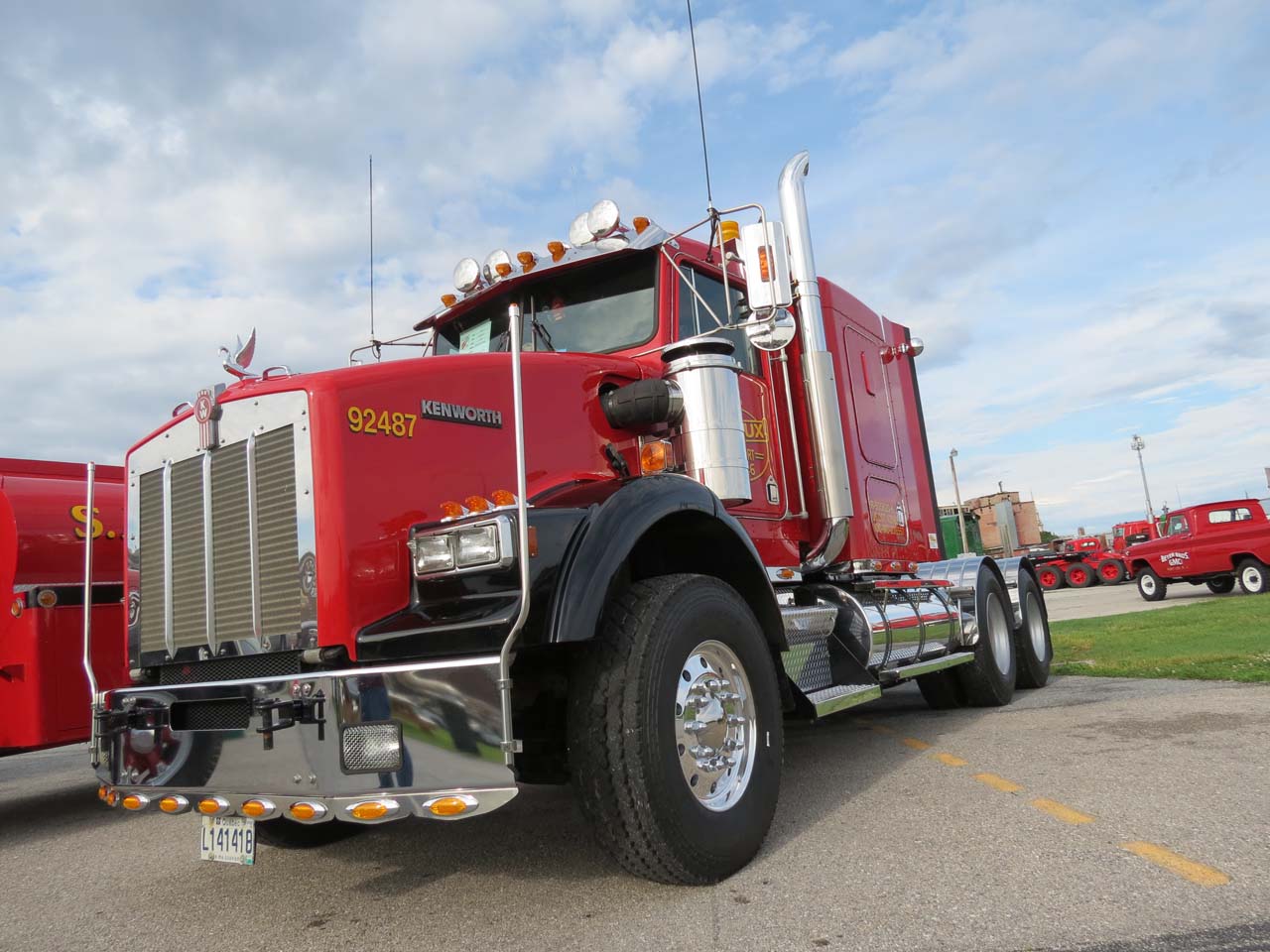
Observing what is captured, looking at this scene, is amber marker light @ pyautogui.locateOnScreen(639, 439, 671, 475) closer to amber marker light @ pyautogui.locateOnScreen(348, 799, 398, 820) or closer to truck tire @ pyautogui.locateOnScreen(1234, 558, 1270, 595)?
amber marker light @ pyautogui.locateOnScreen(348, 799, 398, 820)

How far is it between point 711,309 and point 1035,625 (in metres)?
4.99

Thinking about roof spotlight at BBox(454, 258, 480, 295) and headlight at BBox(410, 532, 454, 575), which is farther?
Result: roof spotlight at BBox(454, 258, 480, 295)

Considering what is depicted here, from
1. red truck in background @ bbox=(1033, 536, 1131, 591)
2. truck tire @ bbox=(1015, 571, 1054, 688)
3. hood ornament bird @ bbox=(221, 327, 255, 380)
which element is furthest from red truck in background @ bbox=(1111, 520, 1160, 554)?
hood ornament bird @ bbox=(221, 327, 255, 380)

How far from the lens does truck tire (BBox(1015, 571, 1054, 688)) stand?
8.04 meters

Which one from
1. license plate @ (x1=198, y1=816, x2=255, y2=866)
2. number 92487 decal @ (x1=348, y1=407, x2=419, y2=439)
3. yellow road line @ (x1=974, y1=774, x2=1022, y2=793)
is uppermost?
number 92487 decal @ (x1=348, y1=407, x2=419, y2=439)

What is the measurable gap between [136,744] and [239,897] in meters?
0.76

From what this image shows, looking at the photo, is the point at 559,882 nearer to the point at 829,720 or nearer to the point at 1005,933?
the point at 1005,933

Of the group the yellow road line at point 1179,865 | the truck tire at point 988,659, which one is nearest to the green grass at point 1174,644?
the truck tire at point 988,659

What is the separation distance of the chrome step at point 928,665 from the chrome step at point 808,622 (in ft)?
1.86

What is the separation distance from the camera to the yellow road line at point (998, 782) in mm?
4368

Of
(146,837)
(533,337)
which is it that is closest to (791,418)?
(533,337)

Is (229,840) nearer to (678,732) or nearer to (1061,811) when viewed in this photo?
(678,732)

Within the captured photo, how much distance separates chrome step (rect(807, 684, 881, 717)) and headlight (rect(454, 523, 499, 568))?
196 centimetres

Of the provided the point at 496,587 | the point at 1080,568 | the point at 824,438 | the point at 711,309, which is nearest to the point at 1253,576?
the point at 1080,568
